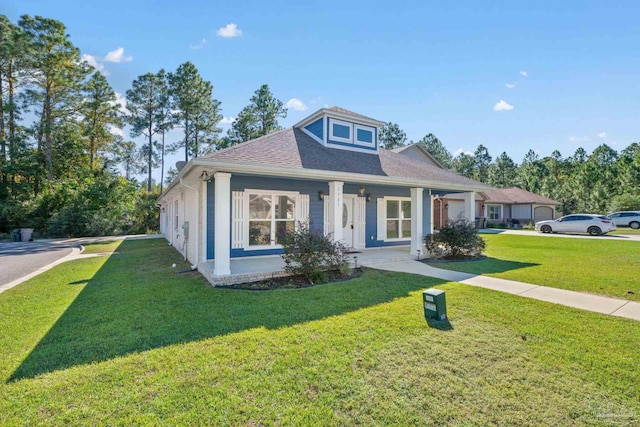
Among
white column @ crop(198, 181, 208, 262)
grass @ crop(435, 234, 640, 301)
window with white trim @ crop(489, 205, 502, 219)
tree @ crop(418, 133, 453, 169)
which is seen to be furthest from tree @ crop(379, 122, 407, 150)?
white column @ crop(198, 181, 208, 262)

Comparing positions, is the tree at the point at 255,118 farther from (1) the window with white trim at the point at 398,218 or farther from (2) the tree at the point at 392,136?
(1) the window with white trim at the point at 398,218

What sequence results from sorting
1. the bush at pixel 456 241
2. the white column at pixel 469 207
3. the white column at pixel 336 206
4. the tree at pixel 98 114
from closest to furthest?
the white column at pixel 336 206, the bush at pixel 456 241, the white column at pixel 469 207, the tree at pixel 98 114

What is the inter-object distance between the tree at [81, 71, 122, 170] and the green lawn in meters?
29.8

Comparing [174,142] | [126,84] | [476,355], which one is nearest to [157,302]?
[476,355]

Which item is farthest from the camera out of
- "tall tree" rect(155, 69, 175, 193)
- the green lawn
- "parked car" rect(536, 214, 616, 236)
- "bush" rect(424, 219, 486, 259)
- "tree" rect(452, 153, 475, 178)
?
"tree" rect(452, 153, 475, 178)

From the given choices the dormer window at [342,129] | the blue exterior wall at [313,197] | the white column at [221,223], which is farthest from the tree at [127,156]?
the white column at [221,223]

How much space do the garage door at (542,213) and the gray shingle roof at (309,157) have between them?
27.3 meters

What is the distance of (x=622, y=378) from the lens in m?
2.93

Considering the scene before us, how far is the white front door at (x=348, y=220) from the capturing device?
1114 centimetres

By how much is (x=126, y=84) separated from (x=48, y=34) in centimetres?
783

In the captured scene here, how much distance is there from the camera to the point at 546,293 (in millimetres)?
5867

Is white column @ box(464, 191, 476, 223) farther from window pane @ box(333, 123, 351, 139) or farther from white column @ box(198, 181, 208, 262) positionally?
white column @ box(198, 181, 208, 262)

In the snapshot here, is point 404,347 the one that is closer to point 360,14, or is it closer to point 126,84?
point 360,14

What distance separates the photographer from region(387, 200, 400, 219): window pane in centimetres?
1247
